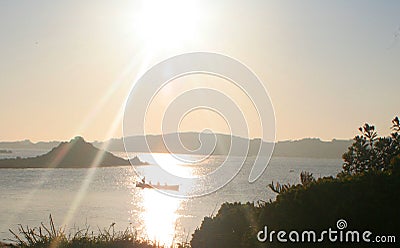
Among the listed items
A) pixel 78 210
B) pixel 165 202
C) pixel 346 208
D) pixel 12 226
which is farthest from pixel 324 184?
pixel 165 202

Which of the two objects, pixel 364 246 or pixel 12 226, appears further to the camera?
pixel 12 226

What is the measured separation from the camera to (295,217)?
982 cm

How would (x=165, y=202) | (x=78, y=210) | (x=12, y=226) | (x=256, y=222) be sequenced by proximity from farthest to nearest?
(x=165, y=202)
(x=78, y=210)
(x=12, y=226)
(x=256, y=222)

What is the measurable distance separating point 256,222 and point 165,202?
90.7m

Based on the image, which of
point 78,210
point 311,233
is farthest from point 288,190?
point 78,210

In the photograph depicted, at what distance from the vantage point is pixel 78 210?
71.3 m

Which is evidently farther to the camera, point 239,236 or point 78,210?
point 78,210

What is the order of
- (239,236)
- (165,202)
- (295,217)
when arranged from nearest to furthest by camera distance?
(295,217) < (239,236) < (165,202)

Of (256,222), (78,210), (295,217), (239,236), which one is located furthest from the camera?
(78,210)

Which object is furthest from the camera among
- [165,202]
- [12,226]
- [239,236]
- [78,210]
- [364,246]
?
[165,202]

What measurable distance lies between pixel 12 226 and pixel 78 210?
18.8 meters

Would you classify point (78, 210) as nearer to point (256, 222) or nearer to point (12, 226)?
point (12, 226)

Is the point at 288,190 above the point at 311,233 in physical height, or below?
above

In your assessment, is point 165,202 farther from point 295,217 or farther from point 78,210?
point 295,217
